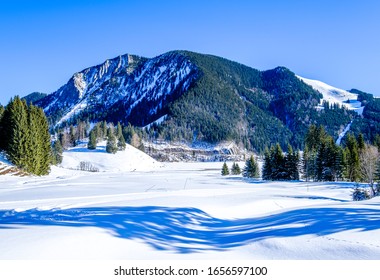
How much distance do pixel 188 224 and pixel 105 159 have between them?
8067 cm

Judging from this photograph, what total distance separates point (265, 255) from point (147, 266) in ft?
9.22

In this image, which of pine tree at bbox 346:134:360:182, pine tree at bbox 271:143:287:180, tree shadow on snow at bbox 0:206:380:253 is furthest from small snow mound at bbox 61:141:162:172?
tree shadow on snow at bbox 0:206:380:253

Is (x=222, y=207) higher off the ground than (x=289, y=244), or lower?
lower

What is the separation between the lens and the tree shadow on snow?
8391 millimetres

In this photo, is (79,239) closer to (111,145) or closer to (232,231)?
(232,231)

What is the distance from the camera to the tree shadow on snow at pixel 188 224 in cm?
839

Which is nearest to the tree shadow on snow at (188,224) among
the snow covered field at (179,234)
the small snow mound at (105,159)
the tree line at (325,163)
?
the snow covered field at (179,234)

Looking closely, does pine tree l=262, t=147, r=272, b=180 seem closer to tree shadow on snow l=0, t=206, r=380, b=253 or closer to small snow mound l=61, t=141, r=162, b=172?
small snow mound l=61, t=141, r=162, b=172

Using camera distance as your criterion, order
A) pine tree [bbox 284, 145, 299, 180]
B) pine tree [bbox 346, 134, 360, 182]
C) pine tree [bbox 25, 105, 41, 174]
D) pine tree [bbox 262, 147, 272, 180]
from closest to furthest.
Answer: pine tree [bbox 25, 105, 41, 174]
pine tree [bbox 346, 134, 360, 182]
pine tree [bbox 284, 145, 299, 180]
pine tree [bbox 262, 147, 272, 180]

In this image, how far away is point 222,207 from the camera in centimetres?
1562

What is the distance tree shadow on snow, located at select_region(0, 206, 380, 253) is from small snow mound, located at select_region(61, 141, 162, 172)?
237ft

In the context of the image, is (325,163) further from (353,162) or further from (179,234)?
(179,234)

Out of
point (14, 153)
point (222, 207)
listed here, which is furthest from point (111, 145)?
point (222, 207)

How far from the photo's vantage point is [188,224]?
37.3 feet
